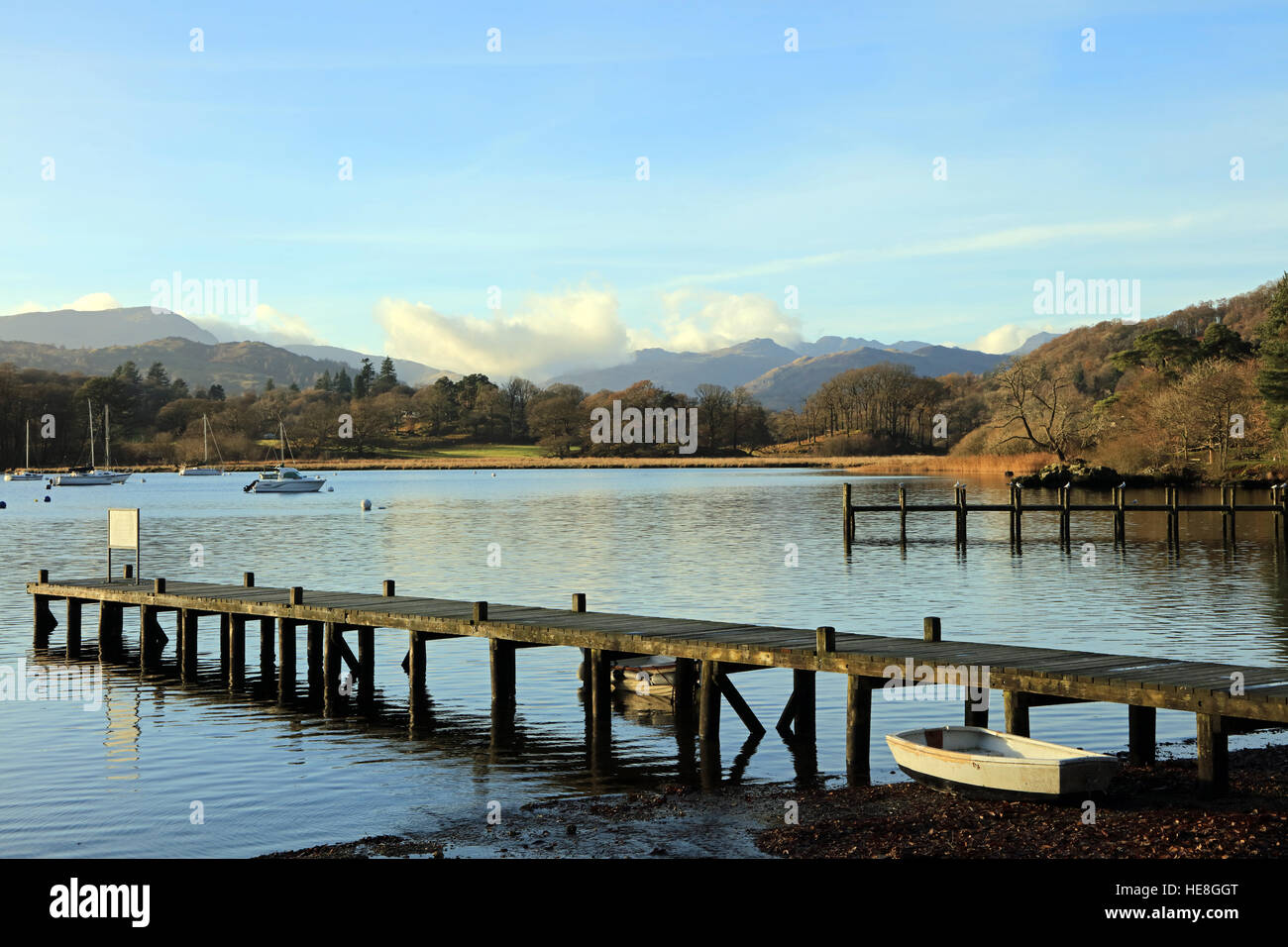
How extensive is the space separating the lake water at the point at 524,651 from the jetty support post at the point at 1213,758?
389cm

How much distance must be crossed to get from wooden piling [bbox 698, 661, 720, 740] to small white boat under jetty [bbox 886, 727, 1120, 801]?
3.98 meters

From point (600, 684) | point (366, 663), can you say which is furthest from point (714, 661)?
point (366, 663)

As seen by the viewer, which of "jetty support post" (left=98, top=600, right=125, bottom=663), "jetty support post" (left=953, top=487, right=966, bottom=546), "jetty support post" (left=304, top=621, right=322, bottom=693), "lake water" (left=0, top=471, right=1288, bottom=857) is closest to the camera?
"lake water" (left=0, top=471, right=1288, bottom=857)

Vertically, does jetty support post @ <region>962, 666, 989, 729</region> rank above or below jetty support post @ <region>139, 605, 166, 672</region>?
above

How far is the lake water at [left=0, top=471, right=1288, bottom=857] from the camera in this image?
17719mm

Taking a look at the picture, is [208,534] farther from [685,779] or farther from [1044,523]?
[685,779]

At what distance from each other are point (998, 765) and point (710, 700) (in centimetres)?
600

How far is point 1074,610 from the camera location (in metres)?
37.0

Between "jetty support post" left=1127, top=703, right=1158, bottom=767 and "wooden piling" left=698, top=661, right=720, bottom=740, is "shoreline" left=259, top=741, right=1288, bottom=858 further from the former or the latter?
"wooden piling" left=698, top=661, right=720, bottom=740

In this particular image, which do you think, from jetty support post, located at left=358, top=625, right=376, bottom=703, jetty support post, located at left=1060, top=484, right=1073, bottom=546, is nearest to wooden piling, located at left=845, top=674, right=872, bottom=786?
jetty support post, located at left=358, top=625, right=376, bottom=703

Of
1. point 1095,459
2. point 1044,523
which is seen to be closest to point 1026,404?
point 1095,459

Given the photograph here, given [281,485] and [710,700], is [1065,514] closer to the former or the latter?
[710,700]

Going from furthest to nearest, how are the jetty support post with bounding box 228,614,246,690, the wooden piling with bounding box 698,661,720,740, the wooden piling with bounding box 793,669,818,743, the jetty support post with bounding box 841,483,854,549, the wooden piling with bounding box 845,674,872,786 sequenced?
the jetty support post with bounding box 841,483,854,549, the jetty support post with bounding box 228,614,246,690, the wooden piling with bounding box 793,669,818,743, the wooden piling with bounding box 698,661,720,740, the wooden piling with bounding box 845,674,872,786
